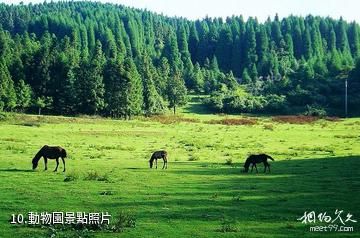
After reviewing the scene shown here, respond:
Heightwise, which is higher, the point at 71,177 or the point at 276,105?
the point at 276,105

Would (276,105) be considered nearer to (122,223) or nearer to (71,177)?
(71,177)

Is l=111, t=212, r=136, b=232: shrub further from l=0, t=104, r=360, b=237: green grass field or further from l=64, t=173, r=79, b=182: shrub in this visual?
l=64, t=173, r=79, b=182: shrub

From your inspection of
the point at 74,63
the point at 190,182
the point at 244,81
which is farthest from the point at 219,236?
the point at 244,81

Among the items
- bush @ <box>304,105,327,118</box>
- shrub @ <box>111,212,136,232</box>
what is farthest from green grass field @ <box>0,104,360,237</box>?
bush @ <box>304,105,327,118</box>

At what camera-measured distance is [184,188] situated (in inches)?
1080

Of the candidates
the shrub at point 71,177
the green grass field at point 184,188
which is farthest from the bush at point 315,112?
the shrub at point 71,177

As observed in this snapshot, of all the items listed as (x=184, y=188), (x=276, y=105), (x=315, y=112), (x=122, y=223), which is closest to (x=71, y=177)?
(x=184, y=188)

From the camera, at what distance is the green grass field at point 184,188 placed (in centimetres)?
1894

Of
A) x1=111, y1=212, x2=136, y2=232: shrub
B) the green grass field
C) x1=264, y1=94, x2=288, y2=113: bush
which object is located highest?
x1=264, y1=94, x2=288, y2=113: bush

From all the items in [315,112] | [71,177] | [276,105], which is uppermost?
[276,105]

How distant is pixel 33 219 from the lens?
744 inches

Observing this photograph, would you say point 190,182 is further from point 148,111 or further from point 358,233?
point 148,111

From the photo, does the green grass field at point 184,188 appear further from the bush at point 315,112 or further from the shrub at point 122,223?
the bush at point 315,112

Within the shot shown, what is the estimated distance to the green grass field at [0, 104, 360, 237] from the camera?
1894 centimetres
